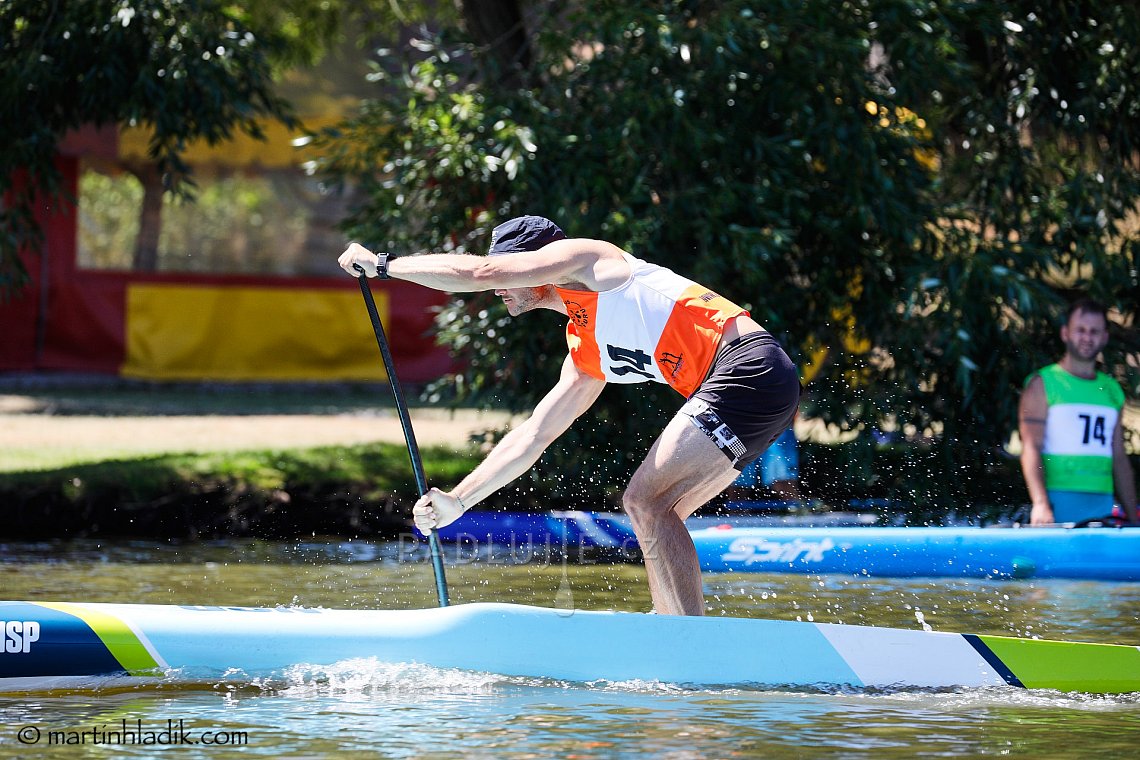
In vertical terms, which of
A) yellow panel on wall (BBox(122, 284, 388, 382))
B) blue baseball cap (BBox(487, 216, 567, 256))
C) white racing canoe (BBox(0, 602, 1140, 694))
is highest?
yellow panel on wall (BBox(122, 284, 388, 382))

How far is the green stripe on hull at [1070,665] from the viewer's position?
5.57 m

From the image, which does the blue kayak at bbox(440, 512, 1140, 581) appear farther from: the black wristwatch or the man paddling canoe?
the black wristwatch

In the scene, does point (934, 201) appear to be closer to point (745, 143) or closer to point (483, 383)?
point (745, 143)

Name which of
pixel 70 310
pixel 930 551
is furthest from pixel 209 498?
pixel 70 310

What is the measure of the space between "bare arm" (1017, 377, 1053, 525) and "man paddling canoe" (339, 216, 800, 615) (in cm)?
313

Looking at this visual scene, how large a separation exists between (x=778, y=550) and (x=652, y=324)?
3.22m

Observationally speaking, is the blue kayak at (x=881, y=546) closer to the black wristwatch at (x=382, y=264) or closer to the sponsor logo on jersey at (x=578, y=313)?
the sponsor logo on jersey at (x=578, y=313)

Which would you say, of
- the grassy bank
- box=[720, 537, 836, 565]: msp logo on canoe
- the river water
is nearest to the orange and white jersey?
the river water

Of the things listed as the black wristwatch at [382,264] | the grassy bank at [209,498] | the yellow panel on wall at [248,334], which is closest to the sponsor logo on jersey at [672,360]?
the black wristwatch at [382,264]

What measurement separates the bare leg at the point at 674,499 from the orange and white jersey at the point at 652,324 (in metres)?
0.22

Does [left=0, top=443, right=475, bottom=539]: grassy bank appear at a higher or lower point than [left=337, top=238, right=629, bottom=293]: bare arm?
lower

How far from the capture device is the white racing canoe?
5551 mm

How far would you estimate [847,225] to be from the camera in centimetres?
988

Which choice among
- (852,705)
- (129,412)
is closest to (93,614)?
(852,705)
